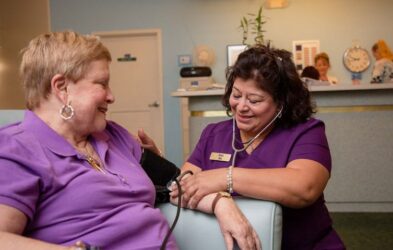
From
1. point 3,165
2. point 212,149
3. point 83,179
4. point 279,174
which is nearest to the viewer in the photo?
point 3,165

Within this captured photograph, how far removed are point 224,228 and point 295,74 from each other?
0.60m

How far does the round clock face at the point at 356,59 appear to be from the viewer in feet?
17.7

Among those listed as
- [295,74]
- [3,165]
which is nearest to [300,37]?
[295,74]

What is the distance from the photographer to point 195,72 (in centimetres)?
528

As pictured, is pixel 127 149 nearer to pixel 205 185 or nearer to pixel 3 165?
pixel 205 185

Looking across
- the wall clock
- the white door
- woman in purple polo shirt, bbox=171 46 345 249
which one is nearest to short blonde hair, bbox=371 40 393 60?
the wall clock

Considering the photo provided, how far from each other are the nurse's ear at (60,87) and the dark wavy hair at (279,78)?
0.61m

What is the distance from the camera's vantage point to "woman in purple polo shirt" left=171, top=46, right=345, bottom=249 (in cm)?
110

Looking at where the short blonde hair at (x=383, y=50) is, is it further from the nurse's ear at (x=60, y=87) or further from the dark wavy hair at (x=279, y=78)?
the nurse's ear at (x=60, y=87)

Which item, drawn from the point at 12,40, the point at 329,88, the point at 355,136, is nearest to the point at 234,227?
the point at 329,88

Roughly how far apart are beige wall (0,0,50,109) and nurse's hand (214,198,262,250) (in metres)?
3.68

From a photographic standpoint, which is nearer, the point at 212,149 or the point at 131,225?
the point at 131,225

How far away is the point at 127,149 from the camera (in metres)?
1.26

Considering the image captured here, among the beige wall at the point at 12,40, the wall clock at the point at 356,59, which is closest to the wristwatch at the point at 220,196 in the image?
the beige wall at the point at 12,40
